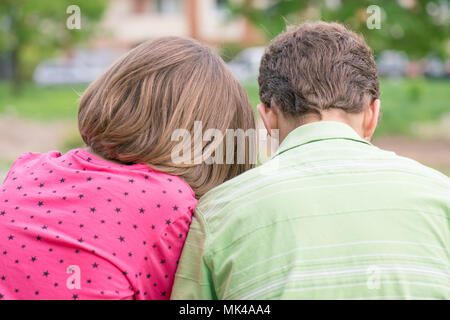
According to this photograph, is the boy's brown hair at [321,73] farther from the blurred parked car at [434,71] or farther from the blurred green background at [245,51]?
the blurred parked car at [434,71]

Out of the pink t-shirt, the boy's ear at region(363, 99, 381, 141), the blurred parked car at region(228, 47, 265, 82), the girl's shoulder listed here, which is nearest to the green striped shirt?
the pink t-shirt

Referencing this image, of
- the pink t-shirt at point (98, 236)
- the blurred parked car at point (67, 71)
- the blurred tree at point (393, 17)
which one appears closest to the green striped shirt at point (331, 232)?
the pink t-shirt at point (98, 236)

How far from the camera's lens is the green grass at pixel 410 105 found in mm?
11594

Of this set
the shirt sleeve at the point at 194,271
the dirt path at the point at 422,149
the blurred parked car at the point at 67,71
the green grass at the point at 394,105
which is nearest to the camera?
the shirt sleeve at the point at 194,271

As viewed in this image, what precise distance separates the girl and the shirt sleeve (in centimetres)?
5

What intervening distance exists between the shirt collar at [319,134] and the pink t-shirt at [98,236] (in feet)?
1.10

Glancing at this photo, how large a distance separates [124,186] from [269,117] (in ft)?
1.76

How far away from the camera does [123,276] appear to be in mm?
1628

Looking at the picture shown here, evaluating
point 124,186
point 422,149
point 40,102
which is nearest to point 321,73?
point 124,186

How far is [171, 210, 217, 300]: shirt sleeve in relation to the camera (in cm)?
156

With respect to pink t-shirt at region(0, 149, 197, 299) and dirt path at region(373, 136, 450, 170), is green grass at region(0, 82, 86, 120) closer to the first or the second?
dirt path at region(373, 136, 450, 170)

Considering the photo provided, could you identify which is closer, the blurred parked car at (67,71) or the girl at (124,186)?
the girl at (124,186)

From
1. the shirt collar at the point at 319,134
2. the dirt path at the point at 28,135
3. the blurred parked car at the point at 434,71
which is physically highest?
the shirt collar at the point at 319,134

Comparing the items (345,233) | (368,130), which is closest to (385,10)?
(368,130)
